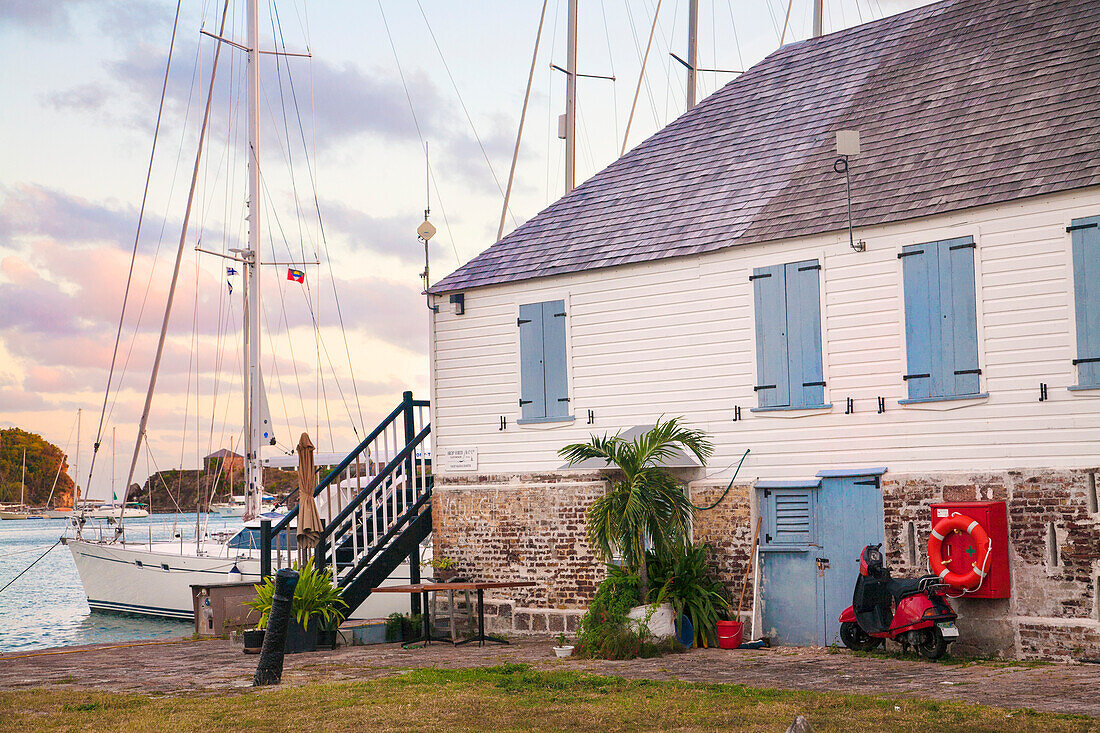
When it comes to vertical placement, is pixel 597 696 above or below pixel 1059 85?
below

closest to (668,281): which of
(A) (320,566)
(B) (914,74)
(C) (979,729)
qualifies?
(B) (914,74)

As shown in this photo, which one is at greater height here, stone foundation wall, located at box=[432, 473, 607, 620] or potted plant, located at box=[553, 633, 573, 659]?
stone foundation wall, located at box=[432, 473, 607, 620]

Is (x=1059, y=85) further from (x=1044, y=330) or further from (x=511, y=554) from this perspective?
(x=511, y=554)

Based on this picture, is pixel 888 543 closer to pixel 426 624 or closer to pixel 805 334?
pixel 805 334

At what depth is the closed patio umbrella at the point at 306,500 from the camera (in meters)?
13.7

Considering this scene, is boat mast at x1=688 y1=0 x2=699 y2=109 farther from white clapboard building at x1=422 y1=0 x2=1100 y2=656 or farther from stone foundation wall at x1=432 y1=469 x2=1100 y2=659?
stone foundation wall at x1=432 y1=469 x2=1100 y2=659

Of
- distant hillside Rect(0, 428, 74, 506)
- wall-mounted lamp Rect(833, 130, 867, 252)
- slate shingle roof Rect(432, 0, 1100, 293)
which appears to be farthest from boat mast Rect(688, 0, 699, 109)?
distant hillside Rect(0, 428, 74, 506)

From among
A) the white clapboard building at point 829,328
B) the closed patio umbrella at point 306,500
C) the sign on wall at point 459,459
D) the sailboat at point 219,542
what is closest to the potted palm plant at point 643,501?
the white clapboard building at point 829,328

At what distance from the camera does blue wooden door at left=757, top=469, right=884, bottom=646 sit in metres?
12.5

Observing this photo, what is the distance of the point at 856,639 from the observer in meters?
12.2

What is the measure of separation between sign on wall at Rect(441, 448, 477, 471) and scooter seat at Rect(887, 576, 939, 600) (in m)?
6.26

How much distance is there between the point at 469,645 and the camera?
14.4 metres

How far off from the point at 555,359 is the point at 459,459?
212 cm

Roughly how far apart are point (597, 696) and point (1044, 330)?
6.07 meters
